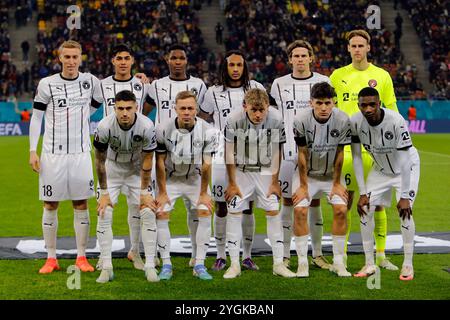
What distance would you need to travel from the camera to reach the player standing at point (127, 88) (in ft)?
28.2

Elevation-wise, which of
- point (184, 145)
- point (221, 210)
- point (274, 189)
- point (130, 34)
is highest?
point (130, 34)

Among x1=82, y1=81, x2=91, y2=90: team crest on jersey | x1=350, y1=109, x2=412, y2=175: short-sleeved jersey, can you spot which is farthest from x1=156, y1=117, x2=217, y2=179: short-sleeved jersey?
x1=350, y1=109, x2=412, y2=175: short-sleeved jersey

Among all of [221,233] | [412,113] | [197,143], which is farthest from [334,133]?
[412,113]

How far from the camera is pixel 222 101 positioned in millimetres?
8609

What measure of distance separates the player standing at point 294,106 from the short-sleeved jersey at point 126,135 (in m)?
1.51

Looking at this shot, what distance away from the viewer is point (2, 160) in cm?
2197

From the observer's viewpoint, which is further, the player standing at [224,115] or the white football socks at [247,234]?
the white football socks at [247,234]

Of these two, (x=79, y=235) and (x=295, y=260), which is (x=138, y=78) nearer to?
(x=79, y=235)

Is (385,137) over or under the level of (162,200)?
over

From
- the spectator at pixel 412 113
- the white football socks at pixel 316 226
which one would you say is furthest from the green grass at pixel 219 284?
the spectator at pixel 412 113

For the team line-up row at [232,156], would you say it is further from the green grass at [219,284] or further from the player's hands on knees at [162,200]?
the green grass at [219,284]

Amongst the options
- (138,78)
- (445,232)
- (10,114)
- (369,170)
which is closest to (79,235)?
(138,78)

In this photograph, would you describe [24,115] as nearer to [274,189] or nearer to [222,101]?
[222,101]

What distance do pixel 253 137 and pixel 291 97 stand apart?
0.77 metres
